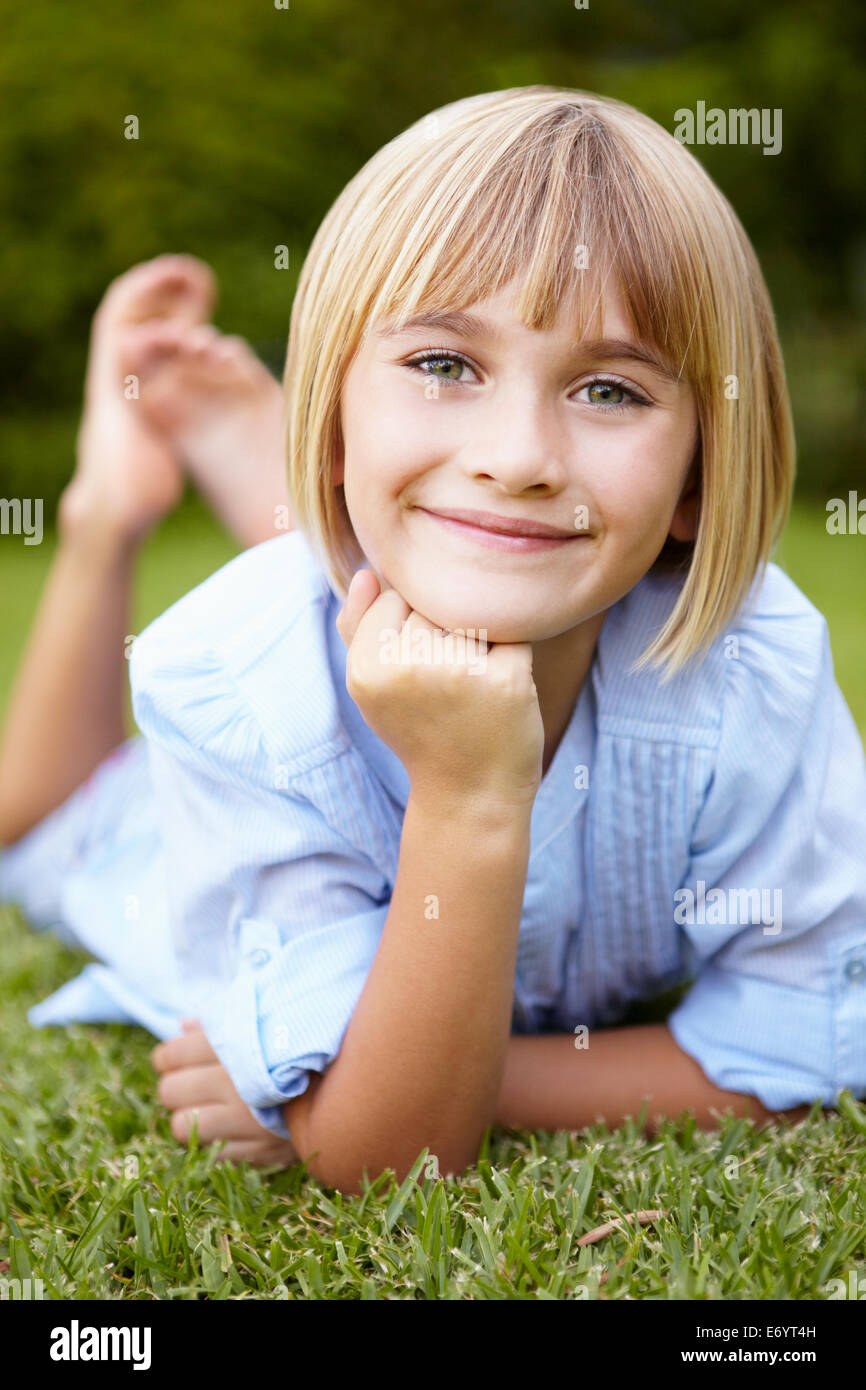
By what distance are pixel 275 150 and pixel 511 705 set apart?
403 inches

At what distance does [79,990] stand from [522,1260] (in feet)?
3.22

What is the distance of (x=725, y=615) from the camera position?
1448 millimetres

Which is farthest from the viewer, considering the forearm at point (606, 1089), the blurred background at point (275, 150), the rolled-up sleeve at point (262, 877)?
the blurred background at point (275, 150)

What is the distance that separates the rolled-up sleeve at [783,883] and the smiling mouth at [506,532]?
0.33 m

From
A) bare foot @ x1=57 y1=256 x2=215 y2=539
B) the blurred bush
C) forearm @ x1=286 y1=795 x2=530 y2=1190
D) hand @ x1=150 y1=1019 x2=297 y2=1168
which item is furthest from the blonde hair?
the blurred bush

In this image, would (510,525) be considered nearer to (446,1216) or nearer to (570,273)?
(570,273)

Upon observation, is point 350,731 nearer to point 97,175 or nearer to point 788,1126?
point 788,1126

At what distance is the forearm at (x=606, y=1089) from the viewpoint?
5.01 feet

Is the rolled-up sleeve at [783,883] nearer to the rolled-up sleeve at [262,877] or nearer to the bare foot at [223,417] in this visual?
the rolled-up sleeve at [262,877]

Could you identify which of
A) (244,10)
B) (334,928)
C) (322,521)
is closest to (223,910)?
(334,928)

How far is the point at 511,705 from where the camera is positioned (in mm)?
1262

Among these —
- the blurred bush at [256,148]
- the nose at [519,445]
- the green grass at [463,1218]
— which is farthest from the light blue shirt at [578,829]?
the blurred bush at [256,148]

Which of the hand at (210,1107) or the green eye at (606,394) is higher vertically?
the green eye at (606,394)

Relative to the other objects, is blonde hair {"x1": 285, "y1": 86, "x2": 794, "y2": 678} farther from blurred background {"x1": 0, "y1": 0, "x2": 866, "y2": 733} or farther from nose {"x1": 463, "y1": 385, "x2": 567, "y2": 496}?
blurred background {"x1": 0, "y1": 0, "x2": 866, "y2": 733}
